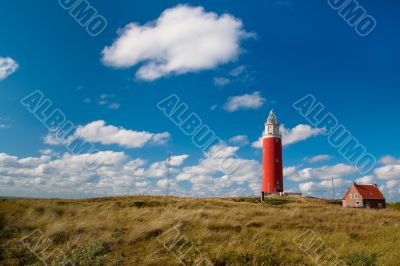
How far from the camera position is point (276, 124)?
186 feet

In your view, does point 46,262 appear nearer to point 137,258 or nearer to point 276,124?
point 137,258

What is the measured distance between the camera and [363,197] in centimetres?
5312

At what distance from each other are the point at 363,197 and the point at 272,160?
1459 cm

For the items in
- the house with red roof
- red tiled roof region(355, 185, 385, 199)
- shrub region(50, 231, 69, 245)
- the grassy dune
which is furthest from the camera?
red tiled roof region(355, 185, 385, 199)

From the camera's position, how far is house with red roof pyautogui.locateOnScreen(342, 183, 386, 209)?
53.3 m

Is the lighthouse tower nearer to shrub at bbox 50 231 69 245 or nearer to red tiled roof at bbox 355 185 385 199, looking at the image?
red tiled roof at bbox 355 185 385 199

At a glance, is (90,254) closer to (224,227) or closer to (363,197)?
(224,227)

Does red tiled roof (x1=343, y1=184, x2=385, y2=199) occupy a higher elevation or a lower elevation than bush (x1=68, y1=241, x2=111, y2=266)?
higher

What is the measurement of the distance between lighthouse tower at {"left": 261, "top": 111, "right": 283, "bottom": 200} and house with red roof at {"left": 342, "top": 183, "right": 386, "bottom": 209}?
11.5m

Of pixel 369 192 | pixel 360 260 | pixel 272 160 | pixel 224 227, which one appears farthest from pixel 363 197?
pixel 360 260

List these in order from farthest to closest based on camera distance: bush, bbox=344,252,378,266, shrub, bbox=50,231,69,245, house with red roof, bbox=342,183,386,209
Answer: house with red roof, bbox=342,183,386,209 < shrub, bbox=50,231,69,245 < bush, bbox=344,252,378,266

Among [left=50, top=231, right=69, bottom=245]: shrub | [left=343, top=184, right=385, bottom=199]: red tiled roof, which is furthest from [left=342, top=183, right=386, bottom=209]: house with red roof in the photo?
[left=50, top=231, right=69, bottom=245]: shrub

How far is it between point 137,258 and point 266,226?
6430mm

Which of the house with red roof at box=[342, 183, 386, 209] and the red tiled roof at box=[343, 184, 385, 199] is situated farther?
the red tiled roof at box=[343, 184, 385, 199]
